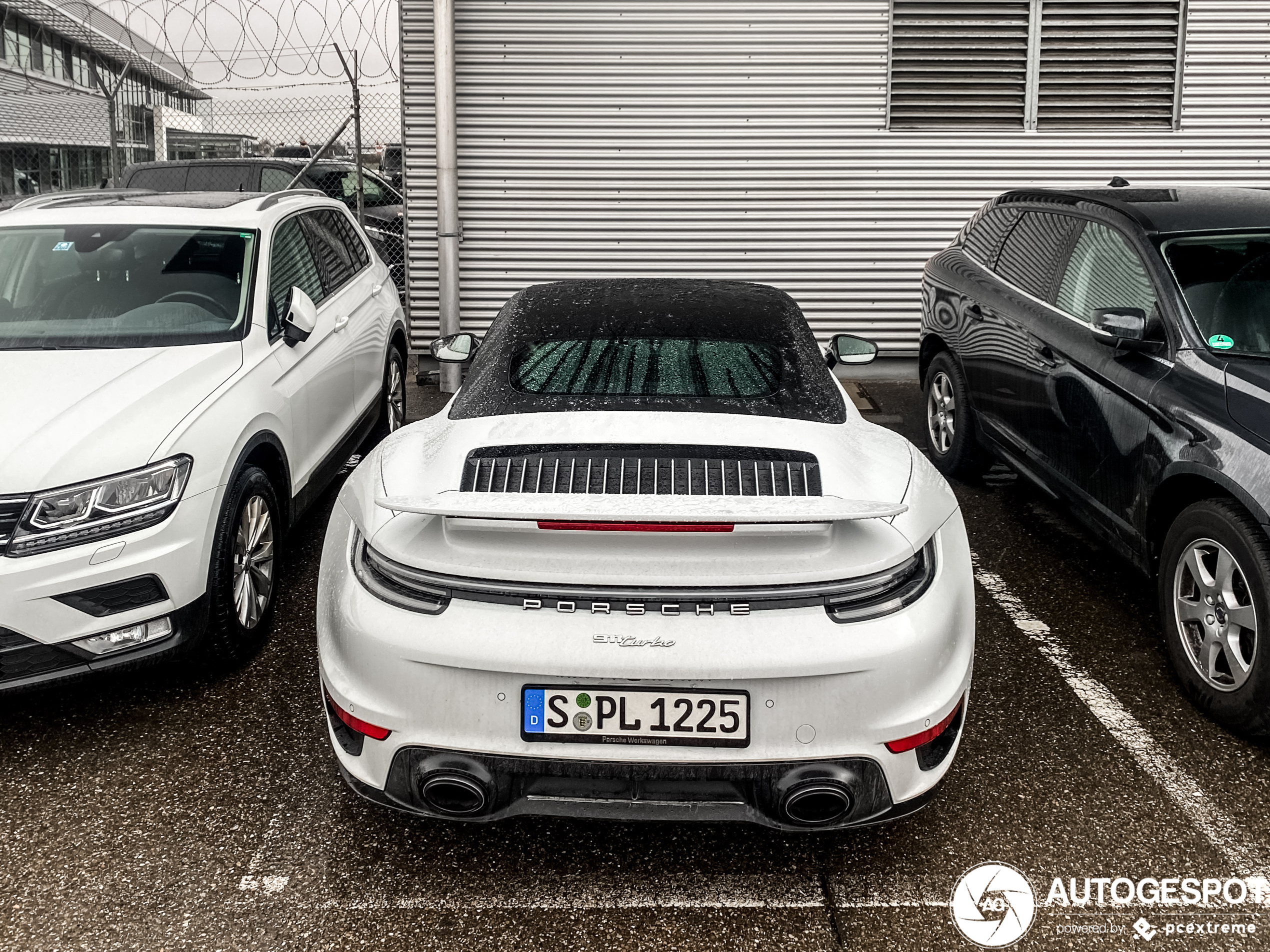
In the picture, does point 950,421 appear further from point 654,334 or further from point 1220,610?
point 654,334

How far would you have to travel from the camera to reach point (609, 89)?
8.65 meters

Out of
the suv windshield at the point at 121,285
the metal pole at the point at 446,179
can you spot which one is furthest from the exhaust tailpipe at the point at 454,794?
the metal pole at the point at 446,179

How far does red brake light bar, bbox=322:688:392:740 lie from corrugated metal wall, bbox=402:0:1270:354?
6.57 m

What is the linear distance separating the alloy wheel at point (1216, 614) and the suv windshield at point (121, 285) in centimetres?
350

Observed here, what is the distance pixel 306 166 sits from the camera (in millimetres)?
10656

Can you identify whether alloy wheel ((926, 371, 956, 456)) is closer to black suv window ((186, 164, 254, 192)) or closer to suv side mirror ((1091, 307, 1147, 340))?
suv side mirror ((1091, 307, 1147, 340))

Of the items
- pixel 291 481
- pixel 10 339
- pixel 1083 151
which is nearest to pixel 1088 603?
pixel 291 481

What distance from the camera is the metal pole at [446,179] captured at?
7.94m

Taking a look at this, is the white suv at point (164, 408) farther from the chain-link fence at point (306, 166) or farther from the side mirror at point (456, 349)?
the chain-link fence at point (306, 166)

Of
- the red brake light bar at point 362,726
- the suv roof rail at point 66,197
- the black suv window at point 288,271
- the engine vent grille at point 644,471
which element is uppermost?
the suv roof rail at point 66,197

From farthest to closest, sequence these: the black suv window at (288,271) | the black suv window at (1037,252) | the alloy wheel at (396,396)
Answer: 1. the alloy wheel at (396,396)
2. the black suv window at (1037,252)
3. the black suv window at (288,271)

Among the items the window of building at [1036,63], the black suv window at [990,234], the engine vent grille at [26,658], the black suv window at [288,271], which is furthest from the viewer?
the window of building at [1036,63]

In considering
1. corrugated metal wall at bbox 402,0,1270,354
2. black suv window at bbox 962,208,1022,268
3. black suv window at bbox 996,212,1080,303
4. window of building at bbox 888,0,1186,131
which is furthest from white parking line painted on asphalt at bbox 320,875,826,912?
window of building at bbox 888,0,1186,131

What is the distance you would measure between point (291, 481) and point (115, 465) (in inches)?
43.1
